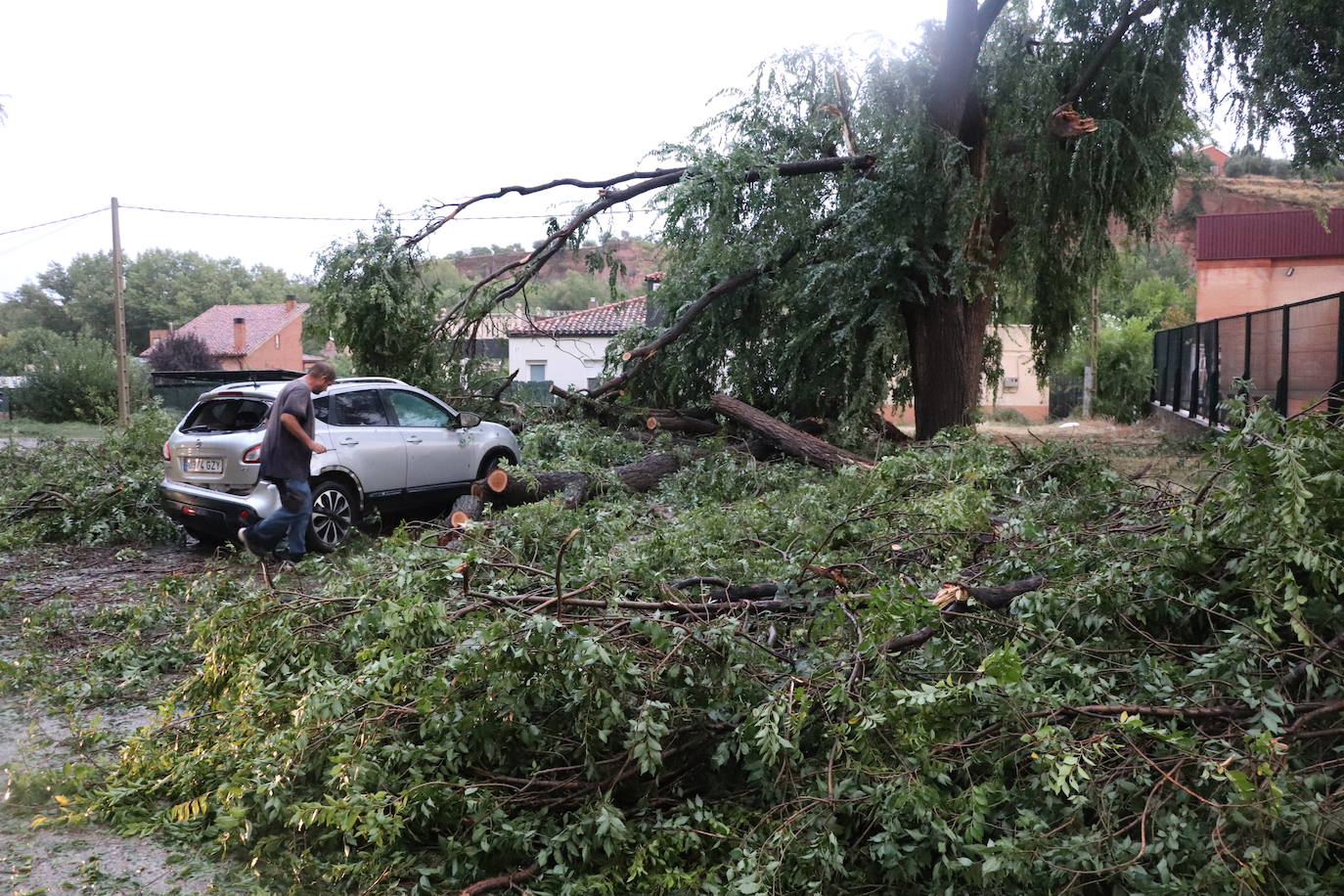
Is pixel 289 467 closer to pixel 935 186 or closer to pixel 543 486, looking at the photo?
Result: pixel 543 486

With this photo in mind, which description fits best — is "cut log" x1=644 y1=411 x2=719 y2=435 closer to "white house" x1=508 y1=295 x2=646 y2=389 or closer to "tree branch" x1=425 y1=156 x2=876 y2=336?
"tree branch" x1=425 y1=156 x2=876 y2=336

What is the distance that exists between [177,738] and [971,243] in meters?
11.8

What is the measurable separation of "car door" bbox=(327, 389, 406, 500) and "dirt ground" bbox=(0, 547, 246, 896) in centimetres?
221

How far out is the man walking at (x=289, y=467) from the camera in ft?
27.5

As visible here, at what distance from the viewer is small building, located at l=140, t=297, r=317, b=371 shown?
61.5 m

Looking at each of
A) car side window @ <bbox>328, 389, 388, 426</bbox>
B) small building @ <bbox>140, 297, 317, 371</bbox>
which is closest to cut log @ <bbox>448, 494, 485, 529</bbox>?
car side window @ <bbox>328, 389, 388, 426</bbox>

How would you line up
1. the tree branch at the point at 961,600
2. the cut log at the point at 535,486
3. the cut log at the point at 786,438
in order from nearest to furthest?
the tree branch at the point at 961,600, the cut log at the point at 535,486, the cut log at the point at 786,438

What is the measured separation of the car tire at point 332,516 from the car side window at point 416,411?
1110 mm

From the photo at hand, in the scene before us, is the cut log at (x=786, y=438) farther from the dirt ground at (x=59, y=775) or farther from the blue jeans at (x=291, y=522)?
the dirt ground at (x=59, y=775)

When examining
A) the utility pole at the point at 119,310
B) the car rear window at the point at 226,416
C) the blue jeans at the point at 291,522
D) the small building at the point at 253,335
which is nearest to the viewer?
the blue jeans at the point at 291,522

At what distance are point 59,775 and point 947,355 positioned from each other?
12.8 m

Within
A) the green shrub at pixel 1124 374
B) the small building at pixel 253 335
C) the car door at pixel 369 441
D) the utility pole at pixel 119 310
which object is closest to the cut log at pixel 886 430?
the car door at pixel 369 441

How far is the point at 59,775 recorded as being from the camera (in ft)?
13.6

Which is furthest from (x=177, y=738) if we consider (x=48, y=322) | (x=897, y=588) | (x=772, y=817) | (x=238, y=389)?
(x=48, y=322)
